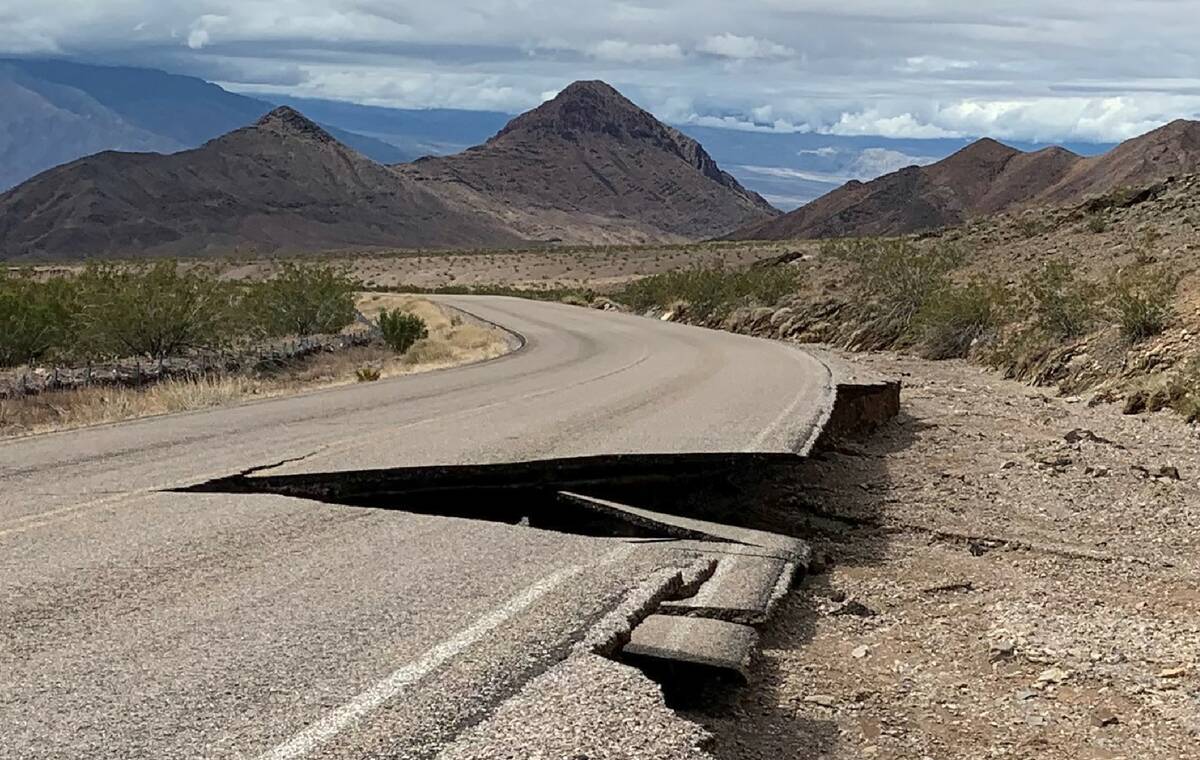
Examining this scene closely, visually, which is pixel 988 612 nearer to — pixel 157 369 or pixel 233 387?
pixel 233 387

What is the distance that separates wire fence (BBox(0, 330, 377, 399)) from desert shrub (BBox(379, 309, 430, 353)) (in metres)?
1.90

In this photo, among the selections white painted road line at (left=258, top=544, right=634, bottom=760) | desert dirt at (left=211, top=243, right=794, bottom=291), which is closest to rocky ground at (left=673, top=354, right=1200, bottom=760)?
white painted road line at (left=258, top=544, right=634, bottom=760)

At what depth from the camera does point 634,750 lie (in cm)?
453

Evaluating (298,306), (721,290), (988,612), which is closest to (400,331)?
(298,306)

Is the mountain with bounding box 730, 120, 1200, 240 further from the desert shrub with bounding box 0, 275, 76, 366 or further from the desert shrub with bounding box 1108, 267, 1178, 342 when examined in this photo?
the desert shrub with bounding box 0, 275, 76, 366

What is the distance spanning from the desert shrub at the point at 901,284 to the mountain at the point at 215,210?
13314cm

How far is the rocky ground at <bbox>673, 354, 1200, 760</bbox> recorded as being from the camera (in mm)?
5562

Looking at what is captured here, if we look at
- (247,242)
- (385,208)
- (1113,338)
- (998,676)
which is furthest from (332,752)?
(385,208)

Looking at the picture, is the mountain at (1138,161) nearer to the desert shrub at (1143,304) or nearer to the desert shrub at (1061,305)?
the desert shrub at (1061,305)

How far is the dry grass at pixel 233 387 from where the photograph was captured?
15.4m

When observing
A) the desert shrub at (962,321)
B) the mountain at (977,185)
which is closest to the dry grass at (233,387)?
the desert shrub at (962,321)

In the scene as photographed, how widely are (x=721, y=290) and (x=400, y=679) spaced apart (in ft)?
127

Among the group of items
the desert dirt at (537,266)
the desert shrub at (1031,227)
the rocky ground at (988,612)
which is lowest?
the desert dirt at (537,266)

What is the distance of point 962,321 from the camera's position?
86.8ft
